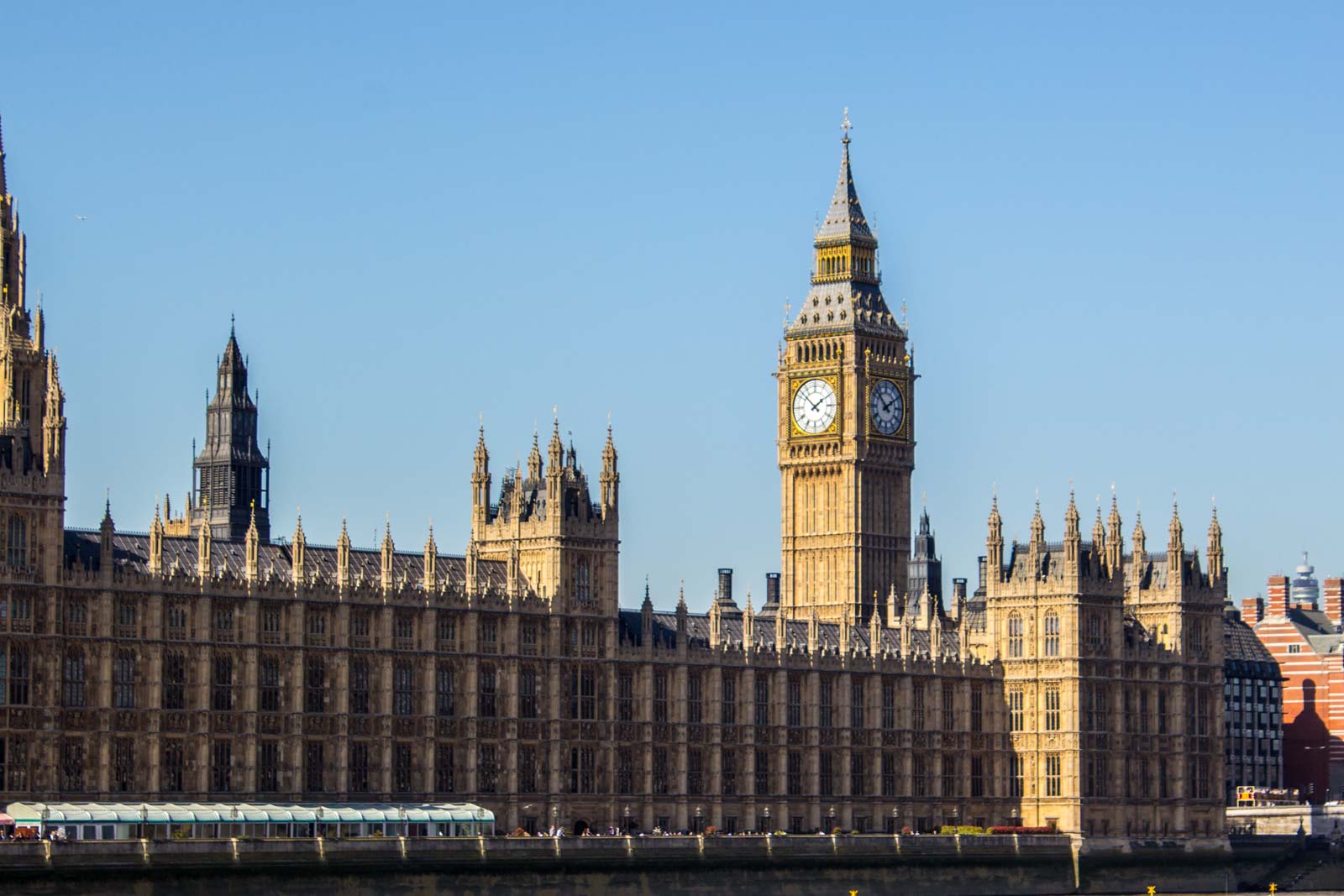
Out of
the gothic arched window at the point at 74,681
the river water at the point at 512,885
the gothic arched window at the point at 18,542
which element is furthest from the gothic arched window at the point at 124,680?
the river water at the point at 512,885

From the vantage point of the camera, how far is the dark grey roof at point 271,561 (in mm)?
173375

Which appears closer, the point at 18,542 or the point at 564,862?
the point at 18,542

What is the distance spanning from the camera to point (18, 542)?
168m

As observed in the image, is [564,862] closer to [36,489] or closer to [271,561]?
[271,561]

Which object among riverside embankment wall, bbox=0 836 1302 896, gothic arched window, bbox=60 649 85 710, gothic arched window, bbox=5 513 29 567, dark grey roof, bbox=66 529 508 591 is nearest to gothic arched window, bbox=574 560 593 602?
dark grey roof, bbox=66 529 508 591

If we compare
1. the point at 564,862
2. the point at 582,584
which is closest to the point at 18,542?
the point at 564,862

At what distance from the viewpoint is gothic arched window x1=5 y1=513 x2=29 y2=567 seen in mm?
168125

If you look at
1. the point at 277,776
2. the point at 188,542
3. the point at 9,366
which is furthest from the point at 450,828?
the point at 9,366

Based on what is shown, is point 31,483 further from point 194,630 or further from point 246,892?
point 246,892

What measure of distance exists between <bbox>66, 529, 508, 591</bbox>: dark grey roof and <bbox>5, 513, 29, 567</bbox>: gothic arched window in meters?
3.02

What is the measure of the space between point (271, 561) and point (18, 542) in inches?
705

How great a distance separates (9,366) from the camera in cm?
18588

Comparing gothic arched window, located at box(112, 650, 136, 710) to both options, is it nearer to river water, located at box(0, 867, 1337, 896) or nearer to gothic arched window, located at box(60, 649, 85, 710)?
gothic arched window, located at box(60, 649, 85, 710)

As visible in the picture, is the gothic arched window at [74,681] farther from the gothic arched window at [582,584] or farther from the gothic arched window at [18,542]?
the gothic arched window at [582,584]
